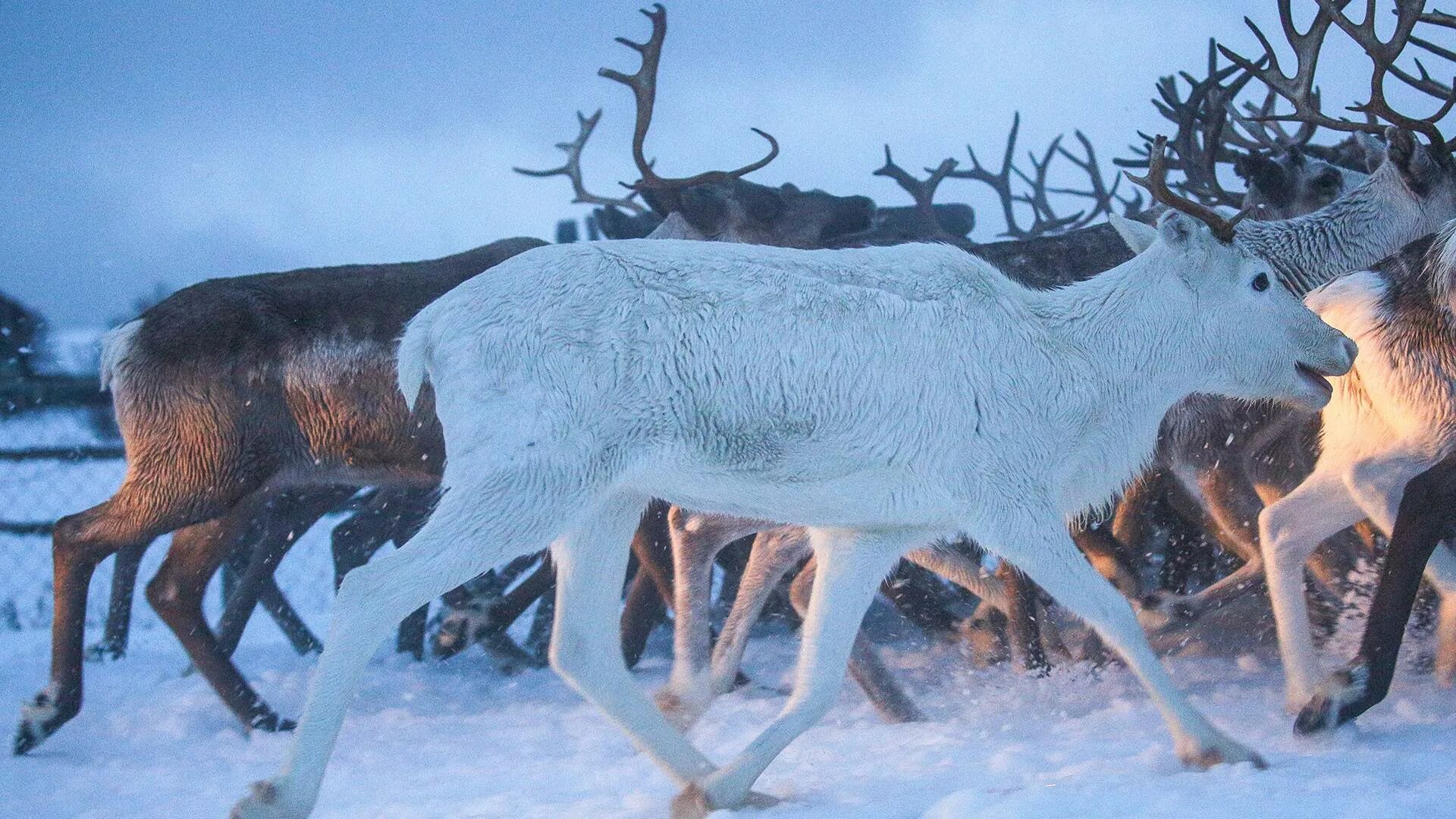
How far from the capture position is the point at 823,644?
3.31 meters

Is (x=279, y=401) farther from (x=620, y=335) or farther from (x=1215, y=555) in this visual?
(x=1215, y=555)

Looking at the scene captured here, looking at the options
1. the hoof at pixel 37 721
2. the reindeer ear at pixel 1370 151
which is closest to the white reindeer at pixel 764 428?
the hoof at pixel 37 721

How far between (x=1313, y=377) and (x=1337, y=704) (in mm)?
896

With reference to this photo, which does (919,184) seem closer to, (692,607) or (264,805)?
(692,607)

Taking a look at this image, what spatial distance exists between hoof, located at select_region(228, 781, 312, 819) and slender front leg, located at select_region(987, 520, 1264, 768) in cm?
169

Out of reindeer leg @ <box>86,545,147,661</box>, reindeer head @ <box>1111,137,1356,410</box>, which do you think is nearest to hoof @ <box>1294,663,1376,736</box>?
reindeer head @ <box>1111,137,1356,410</box>

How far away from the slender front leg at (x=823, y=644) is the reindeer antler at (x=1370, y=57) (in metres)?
2.66

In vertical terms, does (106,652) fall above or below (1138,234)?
below

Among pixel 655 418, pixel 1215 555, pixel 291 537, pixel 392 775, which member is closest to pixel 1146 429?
pixel 655 418

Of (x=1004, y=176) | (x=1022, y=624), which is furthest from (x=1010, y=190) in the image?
(x=1022, y=624)

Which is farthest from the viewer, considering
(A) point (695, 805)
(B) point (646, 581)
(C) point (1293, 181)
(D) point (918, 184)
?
(D) point (918, 184)

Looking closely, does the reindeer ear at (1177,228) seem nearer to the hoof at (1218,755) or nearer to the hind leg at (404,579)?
the hoof at (1218,755)

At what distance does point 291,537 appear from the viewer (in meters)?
7.11

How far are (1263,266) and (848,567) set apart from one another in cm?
146
